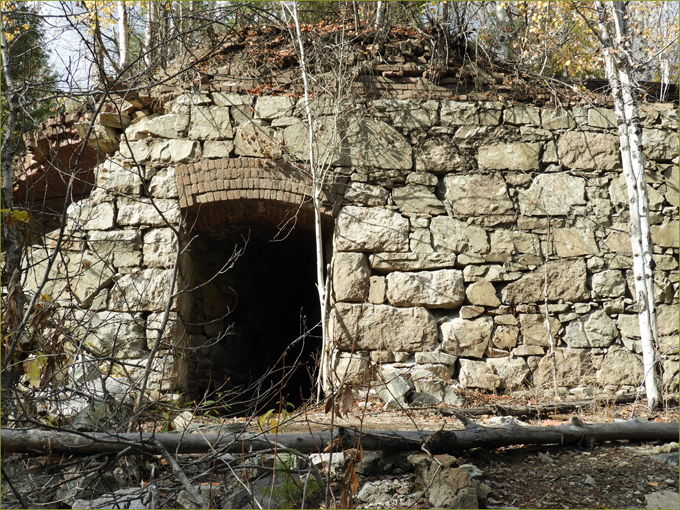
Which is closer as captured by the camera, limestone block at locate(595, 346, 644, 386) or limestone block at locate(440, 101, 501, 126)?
limestone block at locate(595, 346, 644, 386)

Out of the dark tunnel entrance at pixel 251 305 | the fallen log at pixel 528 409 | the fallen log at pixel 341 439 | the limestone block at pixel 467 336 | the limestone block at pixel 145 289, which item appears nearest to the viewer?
the fallen log at pixel 341 439

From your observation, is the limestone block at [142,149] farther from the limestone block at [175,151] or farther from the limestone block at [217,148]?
the limestone block at [217,148]

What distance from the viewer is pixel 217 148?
5.41 meters

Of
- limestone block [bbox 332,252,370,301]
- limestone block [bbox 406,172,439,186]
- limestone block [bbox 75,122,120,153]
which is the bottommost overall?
limestone block [bbox 332,252,370,301]

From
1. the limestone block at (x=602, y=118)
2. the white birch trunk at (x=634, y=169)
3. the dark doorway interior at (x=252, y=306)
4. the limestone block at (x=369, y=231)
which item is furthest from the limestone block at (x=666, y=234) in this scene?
the dark doorway interior at (x=252, y=306)

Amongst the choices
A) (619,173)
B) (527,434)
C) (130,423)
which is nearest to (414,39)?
(619,173)

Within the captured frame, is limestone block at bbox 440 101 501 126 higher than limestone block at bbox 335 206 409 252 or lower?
higher

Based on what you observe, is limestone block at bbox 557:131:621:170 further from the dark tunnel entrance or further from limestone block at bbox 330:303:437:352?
the dark tunnel entrance

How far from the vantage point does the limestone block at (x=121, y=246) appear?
5.30 meters

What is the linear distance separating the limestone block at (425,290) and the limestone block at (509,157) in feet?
4.18

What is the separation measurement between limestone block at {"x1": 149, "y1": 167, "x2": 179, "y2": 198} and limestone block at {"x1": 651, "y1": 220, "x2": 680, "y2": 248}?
487 centimetres

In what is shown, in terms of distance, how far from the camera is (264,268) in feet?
24.0

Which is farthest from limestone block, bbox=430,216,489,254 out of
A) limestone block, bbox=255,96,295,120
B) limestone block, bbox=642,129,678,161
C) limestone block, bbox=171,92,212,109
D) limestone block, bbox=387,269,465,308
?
limestone block, bbox=171,92,212,109

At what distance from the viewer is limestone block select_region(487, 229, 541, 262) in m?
5.44
